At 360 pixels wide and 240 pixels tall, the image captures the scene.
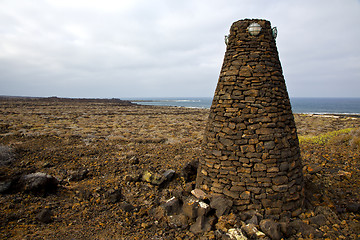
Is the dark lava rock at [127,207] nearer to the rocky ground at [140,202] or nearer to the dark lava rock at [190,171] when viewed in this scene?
the rocky ground at [140,202]

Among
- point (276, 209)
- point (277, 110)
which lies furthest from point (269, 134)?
point (276, 209)

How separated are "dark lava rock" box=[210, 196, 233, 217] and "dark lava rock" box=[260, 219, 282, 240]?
0.76 meters

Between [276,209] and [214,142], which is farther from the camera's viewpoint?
[214,142]

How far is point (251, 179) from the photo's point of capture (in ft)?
15.3

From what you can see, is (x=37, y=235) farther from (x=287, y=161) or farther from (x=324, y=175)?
(x=324, y=175)

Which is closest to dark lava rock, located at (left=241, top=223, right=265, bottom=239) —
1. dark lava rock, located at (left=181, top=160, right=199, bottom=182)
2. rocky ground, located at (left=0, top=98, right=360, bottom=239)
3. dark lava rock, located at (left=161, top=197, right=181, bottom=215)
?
rocky ground, located at (left=0, top=98, right=360, bottom=239)

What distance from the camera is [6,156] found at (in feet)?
28.7

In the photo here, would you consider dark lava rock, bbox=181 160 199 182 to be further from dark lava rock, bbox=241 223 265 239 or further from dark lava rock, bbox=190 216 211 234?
dark lava rock, bbox=241 223 265 239

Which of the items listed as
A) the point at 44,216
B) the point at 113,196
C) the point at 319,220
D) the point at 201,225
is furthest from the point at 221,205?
the point at 44,216

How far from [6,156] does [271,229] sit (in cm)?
1067

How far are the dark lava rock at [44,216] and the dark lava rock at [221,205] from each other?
4.08 m

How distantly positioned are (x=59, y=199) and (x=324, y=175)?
891 cm

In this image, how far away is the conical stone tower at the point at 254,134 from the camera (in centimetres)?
464

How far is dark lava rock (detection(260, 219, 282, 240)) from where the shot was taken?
3984 mm
